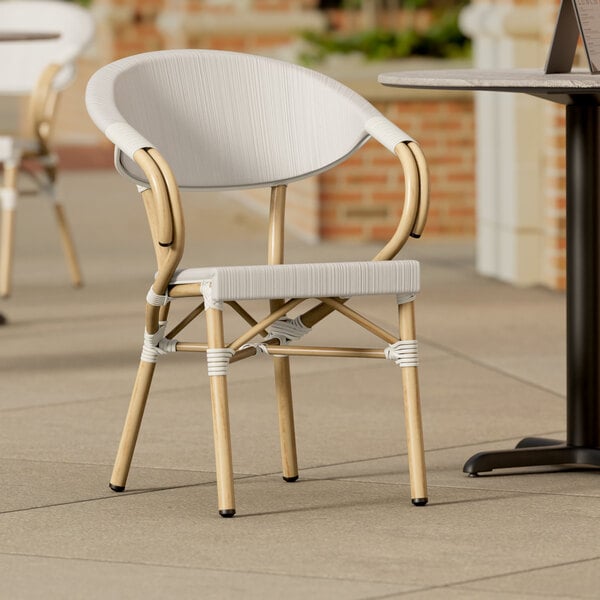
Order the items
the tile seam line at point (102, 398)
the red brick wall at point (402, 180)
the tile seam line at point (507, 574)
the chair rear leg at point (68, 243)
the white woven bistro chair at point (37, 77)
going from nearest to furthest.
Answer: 1. the tile seam line at point (507, 574)
2. the tile seam line at point (102, 398)
3. the white woven bistro chair at point (37, 77)
4. the chair rear leg at point (68, 243)
5. the red brick wall at point (402, 180)

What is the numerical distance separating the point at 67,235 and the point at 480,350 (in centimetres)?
233

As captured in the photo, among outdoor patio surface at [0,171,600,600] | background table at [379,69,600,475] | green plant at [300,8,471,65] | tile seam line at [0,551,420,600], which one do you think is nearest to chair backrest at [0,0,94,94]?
outdoor patio surface at [0,171,600,600]

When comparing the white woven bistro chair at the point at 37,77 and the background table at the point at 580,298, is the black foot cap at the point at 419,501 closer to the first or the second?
the background table at the point at 580,298

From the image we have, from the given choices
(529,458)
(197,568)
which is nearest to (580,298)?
(529,458)

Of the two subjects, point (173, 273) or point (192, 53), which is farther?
point (192, 53)

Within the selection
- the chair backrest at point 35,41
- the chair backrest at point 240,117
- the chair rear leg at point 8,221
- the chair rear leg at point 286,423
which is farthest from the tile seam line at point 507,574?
the chair backrest at point 35,41

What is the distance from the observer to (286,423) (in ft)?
13.1

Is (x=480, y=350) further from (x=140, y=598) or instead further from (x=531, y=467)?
(x=140, y=598)

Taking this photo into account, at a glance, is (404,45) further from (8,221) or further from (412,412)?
(412,412)

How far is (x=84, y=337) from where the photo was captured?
21.1ft

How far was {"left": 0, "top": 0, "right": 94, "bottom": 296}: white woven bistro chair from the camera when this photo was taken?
722 centimetres

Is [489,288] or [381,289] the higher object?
[381,289]

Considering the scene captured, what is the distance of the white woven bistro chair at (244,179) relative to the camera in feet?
11.7

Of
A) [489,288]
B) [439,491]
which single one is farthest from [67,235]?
[439,491]
